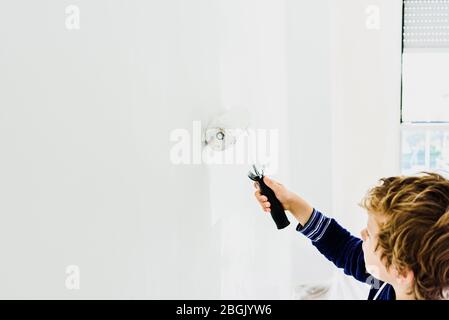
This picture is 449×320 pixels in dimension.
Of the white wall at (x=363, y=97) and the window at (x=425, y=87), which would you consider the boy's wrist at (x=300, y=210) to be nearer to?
the white wall at (x=363, y=97)

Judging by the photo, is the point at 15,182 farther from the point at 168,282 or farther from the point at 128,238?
the point at 168,282

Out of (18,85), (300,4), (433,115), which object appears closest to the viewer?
(18,85)

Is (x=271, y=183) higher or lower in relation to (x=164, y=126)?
lower

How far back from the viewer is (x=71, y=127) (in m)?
0.59

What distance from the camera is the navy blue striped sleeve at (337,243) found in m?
0.92

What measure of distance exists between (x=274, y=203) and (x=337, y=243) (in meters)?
0.17

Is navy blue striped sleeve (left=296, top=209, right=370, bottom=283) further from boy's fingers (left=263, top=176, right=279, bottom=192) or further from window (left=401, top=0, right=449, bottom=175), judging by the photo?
window (left=401, top=0, right=449, bottom=175)

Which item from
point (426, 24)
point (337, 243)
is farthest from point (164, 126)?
point (426, 24)

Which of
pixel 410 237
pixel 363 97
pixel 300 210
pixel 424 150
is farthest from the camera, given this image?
pixel 424 150

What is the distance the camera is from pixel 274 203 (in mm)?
934

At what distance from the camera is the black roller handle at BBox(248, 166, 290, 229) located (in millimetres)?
922

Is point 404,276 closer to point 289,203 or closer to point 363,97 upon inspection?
point 289,203

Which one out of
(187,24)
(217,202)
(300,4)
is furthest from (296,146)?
(187,24)
